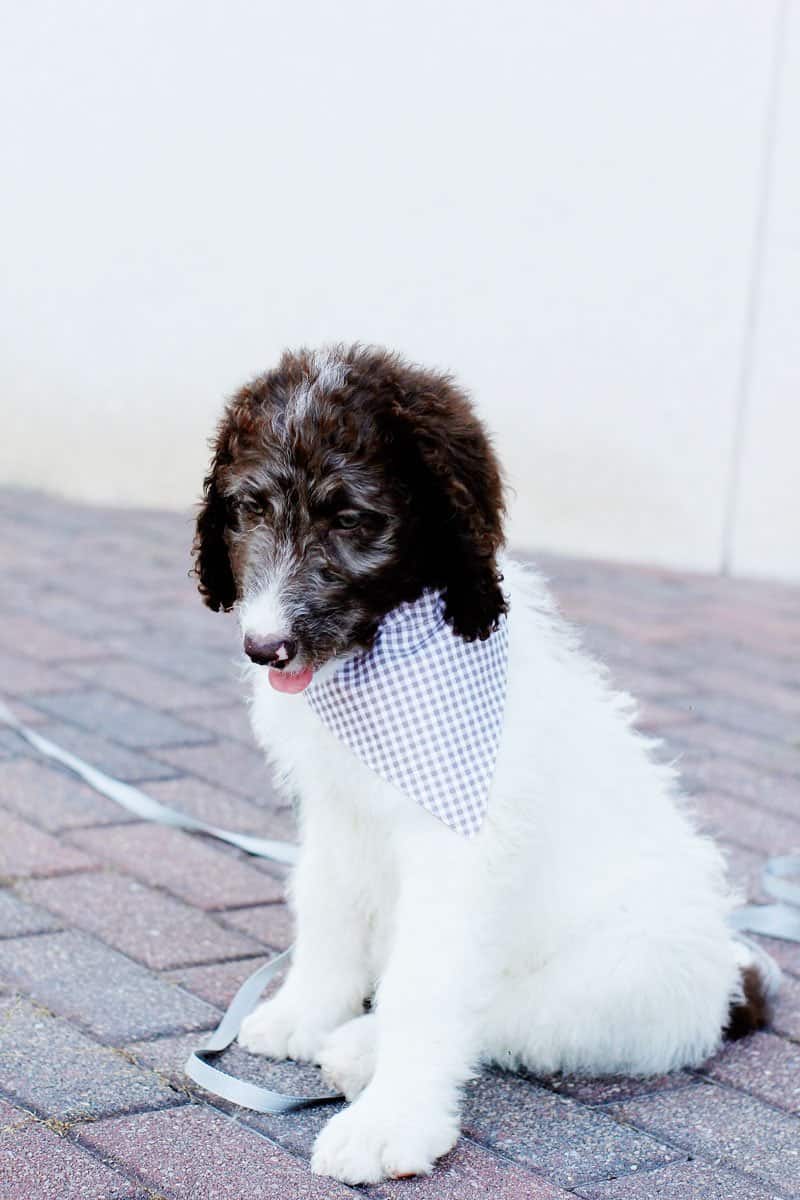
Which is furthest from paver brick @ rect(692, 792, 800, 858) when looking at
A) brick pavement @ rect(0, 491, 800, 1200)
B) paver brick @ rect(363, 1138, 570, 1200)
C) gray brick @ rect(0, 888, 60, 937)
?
paver brick @ rect(363, 1138, 570, 1200)

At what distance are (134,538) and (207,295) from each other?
1.55 meters

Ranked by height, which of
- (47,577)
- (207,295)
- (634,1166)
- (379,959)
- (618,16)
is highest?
(618,16)

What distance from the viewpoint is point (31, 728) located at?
5184 millimetres

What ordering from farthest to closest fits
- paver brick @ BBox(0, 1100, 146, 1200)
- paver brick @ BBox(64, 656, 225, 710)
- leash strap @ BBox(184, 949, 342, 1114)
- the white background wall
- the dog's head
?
1. the white background wall
2. paver brick @ BBox(64, 656, 225, 710)
3. leash strap @ BBox(184, 949, 342, 1114)
4. the dog's head
5. paver brick @ BBox(0, 1100, 146, 1200)

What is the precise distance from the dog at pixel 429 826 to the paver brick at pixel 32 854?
985mm

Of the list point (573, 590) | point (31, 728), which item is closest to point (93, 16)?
point (573, 590)

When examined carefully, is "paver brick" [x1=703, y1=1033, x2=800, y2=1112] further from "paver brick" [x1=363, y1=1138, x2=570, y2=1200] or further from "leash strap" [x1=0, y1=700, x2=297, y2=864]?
"leash strap" [x1=0, y1=700, x2=297, y2=864]

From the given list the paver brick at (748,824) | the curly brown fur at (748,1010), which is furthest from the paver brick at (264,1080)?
the paver brick at (748,824)

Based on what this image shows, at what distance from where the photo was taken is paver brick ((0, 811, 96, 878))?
396cm

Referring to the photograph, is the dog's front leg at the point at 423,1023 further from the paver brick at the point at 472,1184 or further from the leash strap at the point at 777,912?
the leash strap at the point at 777,912

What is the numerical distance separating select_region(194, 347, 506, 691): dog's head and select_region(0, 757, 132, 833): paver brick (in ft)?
5.82

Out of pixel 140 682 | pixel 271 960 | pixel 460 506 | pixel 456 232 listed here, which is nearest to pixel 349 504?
pixel 460 506

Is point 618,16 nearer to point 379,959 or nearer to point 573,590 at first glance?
point 573,590

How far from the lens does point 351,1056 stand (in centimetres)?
295
